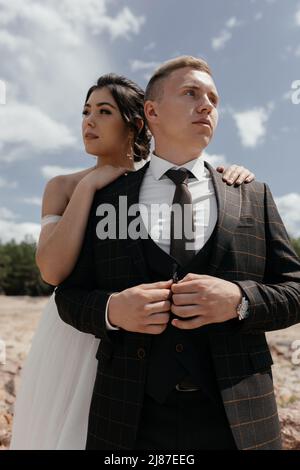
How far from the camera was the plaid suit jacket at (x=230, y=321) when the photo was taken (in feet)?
6.37

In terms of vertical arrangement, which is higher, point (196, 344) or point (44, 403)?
point (196, 344)

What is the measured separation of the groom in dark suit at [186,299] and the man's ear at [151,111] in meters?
0.05

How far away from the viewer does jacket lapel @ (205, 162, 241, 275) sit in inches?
79.9

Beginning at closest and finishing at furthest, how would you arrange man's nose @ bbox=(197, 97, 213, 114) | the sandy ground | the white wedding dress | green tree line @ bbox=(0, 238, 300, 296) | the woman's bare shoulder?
1. man's nose @ bbox=(197, 97, 213, 114)
2. the white wedding dress
3. the woman's bare shoulder
4. the sandy ground
5. green tree line @ bbox=(0, 238, 300, 296)

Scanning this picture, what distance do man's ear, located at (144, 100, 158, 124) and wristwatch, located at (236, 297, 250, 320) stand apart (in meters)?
1.07

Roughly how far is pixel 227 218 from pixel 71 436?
1397mm

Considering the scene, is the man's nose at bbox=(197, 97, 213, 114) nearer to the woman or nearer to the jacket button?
the woman

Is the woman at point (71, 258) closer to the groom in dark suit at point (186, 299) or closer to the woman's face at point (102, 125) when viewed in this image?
the woman's face at point (102, 125)

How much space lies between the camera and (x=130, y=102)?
298cm

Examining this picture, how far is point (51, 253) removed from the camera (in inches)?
90.0

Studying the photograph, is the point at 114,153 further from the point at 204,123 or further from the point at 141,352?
the point at 141,352

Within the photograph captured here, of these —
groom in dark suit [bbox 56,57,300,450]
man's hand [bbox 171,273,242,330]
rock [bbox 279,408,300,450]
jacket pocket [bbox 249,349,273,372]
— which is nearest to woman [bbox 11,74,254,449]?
groom in dark suit [bbox 56,57,300,450]

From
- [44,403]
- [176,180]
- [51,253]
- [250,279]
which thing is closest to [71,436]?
[44,403]
